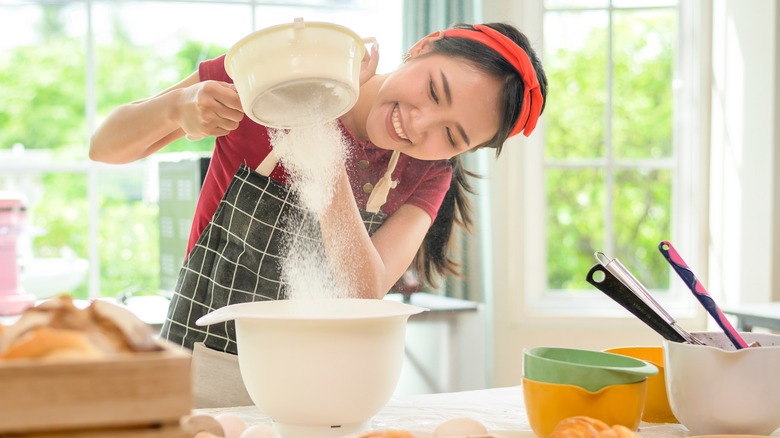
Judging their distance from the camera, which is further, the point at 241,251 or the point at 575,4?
the point at 575,4

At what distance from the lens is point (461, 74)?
1240 mm

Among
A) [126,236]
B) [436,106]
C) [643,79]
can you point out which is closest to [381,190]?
[436,106]

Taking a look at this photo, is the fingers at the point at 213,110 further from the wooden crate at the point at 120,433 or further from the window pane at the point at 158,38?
the window pane at the point at 158,38

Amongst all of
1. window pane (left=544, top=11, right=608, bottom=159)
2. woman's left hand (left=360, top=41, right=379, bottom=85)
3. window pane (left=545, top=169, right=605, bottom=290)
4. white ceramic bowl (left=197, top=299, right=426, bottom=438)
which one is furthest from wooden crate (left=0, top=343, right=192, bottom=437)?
window pane (left=545, top=169, right=605, bottom=290)

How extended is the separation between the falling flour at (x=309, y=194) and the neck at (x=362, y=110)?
0.18ft

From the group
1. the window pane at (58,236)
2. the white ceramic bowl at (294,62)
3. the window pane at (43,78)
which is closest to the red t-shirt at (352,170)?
the white ceramic bowl at (294,62)

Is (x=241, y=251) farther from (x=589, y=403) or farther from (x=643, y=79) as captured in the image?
(x=643, y=79)

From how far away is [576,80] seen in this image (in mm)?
3410

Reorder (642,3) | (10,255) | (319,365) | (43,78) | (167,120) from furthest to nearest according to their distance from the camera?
(43,78), (642,3), (10,255), (167,120), (319,365)

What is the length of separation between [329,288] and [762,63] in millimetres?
2013

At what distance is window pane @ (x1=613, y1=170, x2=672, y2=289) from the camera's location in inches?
148

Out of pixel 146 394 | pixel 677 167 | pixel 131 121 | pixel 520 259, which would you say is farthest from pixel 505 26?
pixel 677 167

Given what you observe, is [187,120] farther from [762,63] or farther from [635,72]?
[635,72]

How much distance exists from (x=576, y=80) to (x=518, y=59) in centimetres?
227
